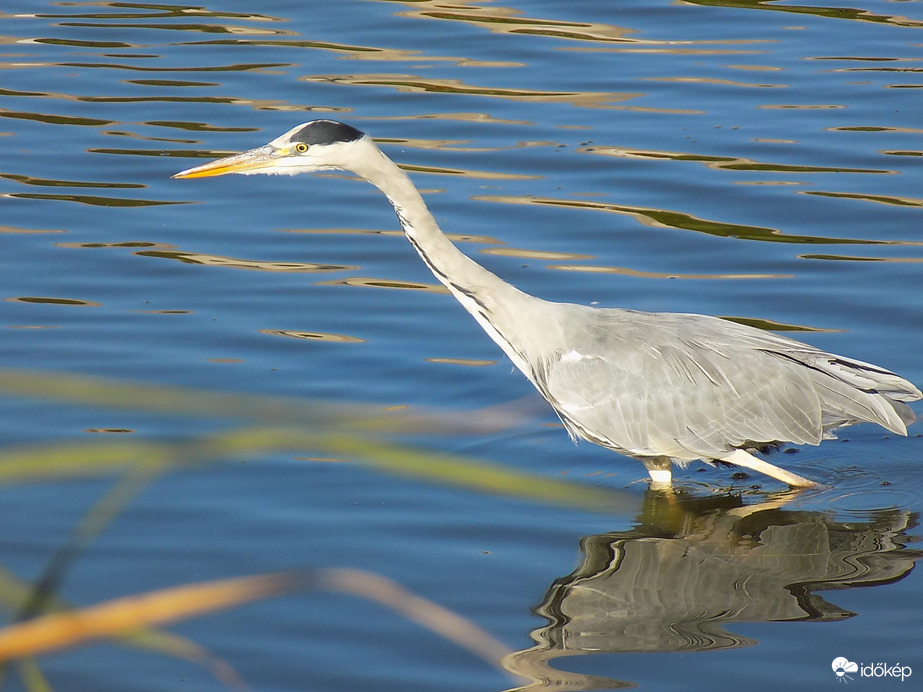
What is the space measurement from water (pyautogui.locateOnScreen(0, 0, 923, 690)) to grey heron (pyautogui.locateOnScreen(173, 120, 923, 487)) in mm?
330

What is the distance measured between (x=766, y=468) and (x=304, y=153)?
254 cm

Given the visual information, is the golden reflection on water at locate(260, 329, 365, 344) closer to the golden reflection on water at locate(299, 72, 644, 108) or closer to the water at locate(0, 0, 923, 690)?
the water at locate(0, 0, 923, 690)

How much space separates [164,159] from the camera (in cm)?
972

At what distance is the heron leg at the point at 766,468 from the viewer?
5.50 metres

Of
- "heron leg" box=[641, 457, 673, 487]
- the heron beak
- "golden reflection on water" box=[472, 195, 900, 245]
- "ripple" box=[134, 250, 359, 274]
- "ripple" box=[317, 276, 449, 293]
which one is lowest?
"heron leg" box=[641, 457, 673, 487]

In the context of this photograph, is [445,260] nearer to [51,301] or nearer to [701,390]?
[701,390]

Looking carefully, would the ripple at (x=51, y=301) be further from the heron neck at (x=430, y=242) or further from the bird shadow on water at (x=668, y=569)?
the heron neck at (x=430, y=242)

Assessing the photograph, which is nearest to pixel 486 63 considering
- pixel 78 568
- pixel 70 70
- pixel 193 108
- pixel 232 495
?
pixel 193 108

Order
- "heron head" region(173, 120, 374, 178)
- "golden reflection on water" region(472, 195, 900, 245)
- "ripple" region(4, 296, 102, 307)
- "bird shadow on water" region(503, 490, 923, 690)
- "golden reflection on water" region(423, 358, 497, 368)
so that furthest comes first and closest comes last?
"golden reflection on water" region(472, 195, 900, 245) → "ripple" region(4, 296, 102, 307) → "golden reflection on water" region(423, 358, 497, 368) → "heron head" region(173, 120, 374, 178) → "bird shadow on water" region(503, 490, 923, 690)

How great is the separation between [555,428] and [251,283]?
8.34 feet

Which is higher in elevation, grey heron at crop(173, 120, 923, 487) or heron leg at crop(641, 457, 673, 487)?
grey heron at crop(173, 120, 923, 487)

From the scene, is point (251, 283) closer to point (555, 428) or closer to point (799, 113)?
point (555, 428)

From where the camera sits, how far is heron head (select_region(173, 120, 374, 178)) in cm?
523

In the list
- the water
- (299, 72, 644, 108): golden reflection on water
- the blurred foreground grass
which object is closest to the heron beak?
the water
